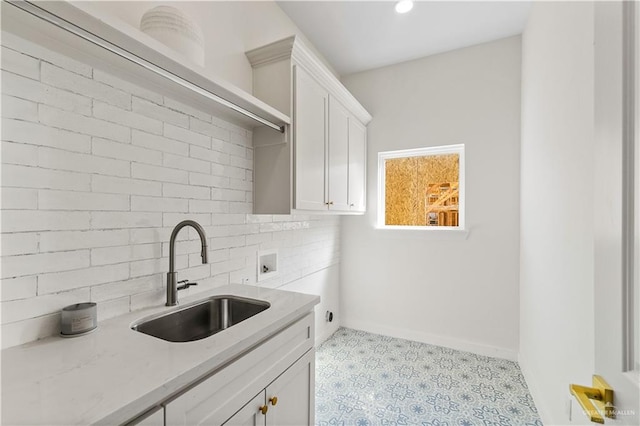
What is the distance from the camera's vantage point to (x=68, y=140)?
3.41 feet

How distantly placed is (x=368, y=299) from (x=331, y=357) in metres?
0.83

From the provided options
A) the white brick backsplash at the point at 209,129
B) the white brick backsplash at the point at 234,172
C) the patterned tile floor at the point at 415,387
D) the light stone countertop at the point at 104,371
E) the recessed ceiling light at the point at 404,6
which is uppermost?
the recessed ceiling light at the point at 404,6

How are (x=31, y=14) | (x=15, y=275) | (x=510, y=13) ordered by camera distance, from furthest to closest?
(x=510, y=13) < (x=15, y=275) < (x=31, y=14)

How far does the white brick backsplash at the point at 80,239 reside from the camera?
985 millimetres

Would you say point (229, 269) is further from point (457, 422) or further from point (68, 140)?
point (457, 422)

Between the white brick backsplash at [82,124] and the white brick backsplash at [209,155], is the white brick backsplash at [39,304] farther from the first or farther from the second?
the white brick backsplash at [209,155]

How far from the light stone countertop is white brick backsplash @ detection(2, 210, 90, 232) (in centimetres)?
37

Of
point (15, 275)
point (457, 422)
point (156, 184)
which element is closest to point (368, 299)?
point (457, 422)

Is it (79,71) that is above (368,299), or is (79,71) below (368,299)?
above

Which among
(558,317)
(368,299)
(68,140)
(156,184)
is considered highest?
→ (68,140)

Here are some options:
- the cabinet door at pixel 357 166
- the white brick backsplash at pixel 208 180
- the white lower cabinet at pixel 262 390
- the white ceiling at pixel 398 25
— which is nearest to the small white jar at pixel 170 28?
the white brick backsplash at pixel 208 180

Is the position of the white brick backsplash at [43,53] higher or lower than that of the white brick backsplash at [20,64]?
higher

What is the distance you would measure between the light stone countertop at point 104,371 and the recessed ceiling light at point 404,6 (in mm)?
2461

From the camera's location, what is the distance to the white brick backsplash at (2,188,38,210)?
892 mm
